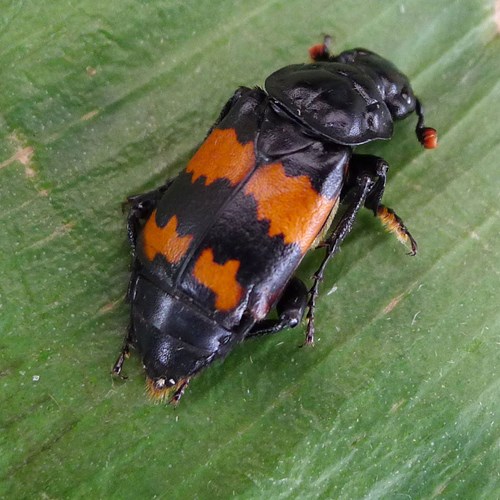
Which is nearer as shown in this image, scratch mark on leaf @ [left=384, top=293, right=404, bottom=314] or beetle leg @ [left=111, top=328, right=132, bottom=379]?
beetle leg @ [left=111, top=328, right=132, bottom=379]

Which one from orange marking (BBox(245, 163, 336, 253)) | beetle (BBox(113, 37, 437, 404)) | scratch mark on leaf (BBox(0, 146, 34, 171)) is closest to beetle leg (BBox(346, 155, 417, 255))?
beetle (BBox(113, 37, 437, 404))

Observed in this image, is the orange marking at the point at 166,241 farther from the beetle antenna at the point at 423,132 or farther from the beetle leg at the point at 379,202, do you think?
the beetle antenna at the point at 423,132

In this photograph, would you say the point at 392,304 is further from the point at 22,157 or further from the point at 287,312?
the point at 22,157

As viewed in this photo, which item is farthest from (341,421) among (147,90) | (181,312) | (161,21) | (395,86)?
(161,21)

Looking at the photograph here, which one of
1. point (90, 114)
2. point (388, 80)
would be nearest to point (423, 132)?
point (388, 80)

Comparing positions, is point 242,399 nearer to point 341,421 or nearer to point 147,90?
point 341,421

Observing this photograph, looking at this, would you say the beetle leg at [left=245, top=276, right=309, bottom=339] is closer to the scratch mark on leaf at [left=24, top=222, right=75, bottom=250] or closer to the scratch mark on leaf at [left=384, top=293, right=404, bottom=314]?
the scratch mark on leaf at [left=384, top=293, right=404, bottom=314]

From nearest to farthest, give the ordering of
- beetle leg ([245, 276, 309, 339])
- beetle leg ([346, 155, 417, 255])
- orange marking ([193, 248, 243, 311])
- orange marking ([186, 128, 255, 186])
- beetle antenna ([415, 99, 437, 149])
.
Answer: orange marking ([193, 248, 243, 311]) < orange marking ([186, 128, 255, 186]) < beetle leg ([245, 276, 309, 339]) < beetle leg ([346, 155, 417, 255]) < beetle antenna ([415, 99, 437, 149])
